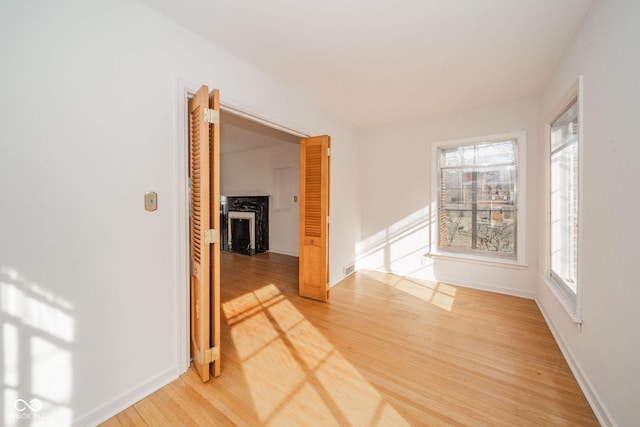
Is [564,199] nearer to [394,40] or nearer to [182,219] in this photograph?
[394,40]

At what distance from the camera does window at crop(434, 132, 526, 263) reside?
137 inches

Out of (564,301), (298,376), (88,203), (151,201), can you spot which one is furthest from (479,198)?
(88,203)

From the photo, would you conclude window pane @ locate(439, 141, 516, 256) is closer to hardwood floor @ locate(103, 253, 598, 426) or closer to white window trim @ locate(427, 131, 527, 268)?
white window trim @ locate(427, 131, 527, 268)

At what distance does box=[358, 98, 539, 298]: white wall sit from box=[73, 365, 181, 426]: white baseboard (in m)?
3.37

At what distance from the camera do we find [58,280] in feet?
4.42

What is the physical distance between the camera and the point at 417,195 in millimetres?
4055

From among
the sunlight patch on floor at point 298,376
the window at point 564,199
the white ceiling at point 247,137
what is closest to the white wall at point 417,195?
the window at point 564,199

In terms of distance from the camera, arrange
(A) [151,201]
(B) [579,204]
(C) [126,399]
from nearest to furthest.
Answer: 1. (C) [126,399]
2. (A) [151,201]
3. (B) [579,204]

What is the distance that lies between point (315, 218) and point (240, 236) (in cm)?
365

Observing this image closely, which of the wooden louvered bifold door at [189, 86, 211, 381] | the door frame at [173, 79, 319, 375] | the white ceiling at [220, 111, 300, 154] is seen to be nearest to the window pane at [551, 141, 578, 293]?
the wooden louvered bifold door at [189, 86, 211, 381]

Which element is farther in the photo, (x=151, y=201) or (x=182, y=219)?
(x=182, y=219)

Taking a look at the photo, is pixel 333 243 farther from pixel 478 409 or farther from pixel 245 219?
pixel 245 219

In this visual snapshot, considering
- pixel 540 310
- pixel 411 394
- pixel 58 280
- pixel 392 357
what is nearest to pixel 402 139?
pixel 540 310

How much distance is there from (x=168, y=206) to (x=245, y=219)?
4.56 metres
